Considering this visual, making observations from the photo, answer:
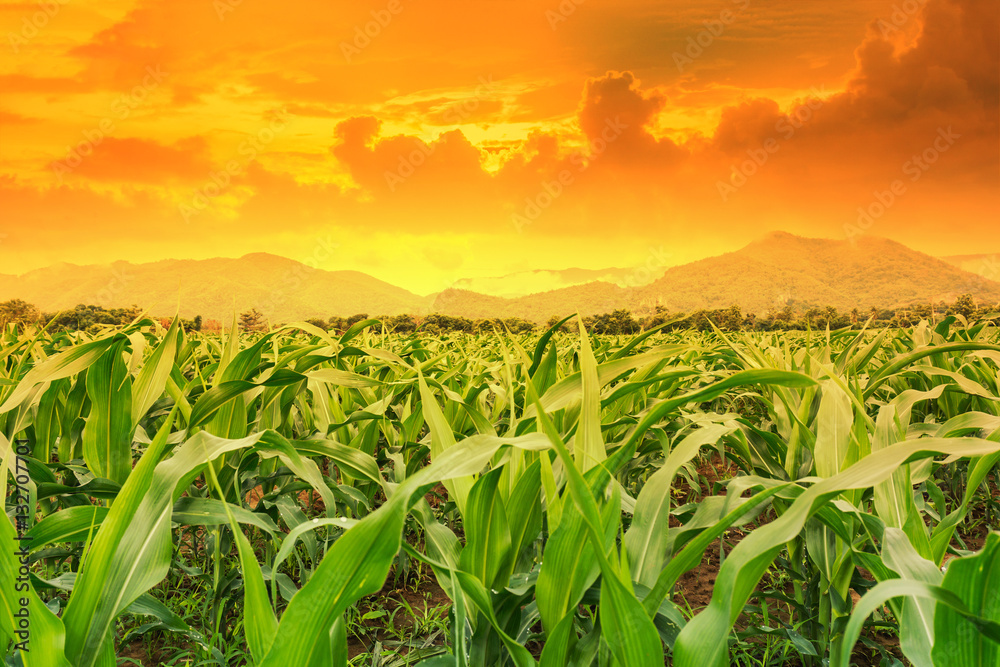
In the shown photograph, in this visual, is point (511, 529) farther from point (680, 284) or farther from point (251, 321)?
point (680, 284)

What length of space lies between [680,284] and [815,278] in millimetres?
25736

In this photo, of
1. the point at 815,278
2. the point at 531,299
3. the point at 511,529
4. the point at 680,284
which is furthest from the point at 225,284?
the point at 815,278

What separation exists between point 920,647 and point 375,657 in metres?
0.93

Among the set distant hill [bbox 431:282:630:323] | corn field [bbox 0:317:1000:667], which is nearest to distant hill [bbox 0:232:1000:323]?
distant hill [bbox 431:282:630:323]

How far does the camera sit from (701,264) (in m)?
83.6

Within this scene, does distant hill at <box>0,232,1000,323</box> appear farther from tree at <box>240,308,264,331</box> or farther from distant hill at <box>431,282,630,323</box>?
tree at <box>240,308,264,331</box>

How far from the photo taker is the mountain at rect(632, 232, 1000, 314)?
66.8 meters

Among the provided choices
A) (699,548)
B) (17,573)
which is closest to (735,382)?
(699,548)

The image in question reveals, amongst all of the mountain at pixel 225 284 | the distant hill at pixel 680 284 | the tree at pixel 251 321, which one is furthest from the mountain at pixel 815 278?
the tree at pixel 251 321

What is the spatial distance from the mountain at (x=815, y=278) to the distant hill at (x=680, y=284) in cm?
16

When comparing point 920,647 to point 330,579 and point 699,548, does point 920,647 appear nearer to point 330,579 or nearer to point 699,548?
point 699,548

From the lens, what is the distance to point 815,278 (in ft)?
266

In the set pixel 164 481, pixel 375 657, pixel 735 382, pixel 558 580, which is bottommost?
pixel 375 657

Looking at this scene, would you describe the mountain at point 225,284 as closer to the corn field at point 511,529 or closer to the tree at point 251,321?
the tree at point 251,321
